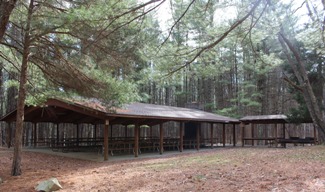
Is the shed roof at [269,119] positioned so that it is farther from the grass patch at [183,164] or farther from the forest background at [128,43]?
the grass patch at [183,164]

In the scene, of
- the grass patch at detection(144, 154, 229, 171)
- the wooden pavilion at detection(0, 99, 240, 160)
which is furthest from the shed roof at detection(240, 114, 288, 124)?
the grass patch at detection(144, 154, 229, 171)

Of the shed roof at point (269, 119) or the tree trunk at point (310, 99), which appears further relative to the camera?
the shed roof at point (269, 119)

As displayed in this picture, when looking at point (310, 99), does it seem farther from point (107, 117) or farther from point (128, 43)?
point (128, 43)

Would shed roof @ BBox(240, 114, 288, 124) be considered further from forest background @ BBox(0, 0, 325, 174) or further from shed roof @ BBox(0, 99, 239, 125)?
forest background @ BBox(0, 0, 325, 174)

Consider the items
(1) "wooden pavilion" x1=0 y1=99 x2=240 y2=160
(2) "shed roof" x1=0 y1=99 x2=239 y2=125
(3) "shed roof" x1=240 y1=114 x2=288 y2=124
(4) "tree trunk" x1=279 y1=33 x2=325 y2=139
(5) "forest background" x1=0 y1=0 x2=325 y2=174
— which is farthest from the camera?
(3) "shed roof" x1=240 y1=114 x2=288 y2=124

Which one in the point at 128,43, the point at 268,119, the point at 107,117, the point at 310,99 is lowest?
the point at 268,119

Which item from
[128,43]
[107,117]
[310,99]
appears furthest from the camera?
[310,99]

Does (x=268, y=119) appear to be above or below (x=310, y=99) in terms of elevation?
below

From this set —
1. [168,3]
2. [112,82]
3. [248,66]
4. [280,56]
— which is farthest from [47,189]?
[248,66]

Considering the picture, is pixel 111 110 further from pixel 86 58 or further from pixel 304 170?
pixel 304 170

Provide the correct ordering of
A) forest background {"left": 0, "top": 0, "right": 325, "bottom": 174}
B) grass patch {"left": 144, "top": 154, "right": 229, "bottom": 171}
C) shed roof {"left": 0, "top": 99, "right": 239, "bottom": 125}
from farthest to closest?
shed roof {"left": 0, "top": 99, "right": 239, "bottom": 125} < grass patch {"left": 144, "top": 154, "right": 229, "bottom": 171} < forest background {"left": 0, "top": 0, "right": 325, "bottom": 174}

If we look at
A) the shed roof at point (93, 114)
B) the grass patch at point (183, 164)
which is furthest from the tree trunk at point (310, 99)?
the grass patch at point (183, 164)

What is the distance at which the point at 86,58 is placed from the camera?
938cm

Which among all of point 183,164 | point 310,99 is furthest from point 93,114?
point 310,99
